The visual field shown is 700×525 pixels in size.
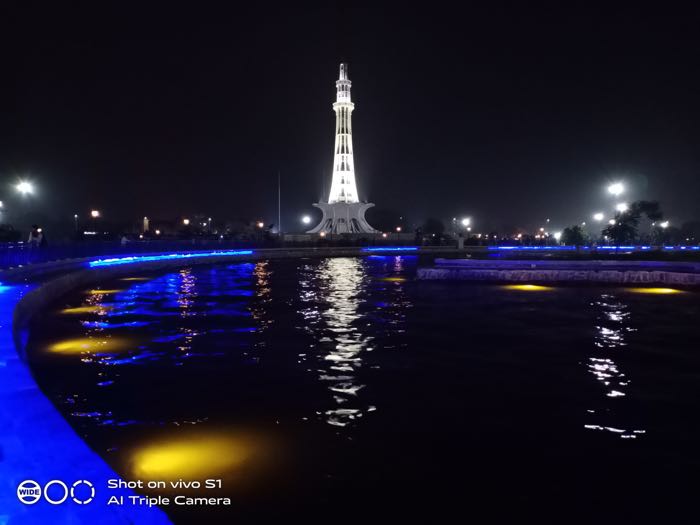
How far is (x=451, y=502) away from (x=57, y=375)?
259 inches

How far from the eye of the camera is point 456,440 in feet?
20.8

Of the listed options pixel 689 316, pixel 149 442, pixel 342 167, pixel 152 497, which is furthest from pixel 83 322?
pixel 342 167

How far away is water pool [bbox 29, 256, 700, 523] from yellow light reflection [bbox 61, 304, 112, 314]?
52 cm

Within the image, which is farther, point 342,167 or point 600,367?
point 342,167

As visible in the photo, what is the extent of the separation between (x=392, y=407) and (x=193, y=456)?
8.61 ft

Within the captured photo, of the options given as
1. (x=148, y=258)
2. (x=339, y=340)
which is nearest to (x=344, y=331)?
(x=339, y=340)

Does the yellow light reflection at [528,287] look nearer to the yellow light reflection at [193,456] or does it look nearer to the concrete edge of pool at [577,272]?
the concrete edge of pool at [577,272]

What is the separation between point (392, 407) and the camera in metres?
7.50

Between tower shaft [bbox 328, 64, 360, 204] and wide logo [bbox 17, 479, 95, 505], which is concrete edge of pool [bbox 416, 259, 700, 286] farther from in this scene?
tower shaft [bbox 328, 64, 360, 204]

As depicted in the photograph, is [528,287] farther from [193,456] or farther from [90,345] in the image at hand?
[193,456]

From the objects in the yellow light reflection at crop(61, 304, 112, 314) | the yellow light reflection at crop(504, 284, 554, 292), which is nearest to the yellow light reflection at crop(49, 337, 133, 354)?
the yellow light reflection at crop(61, 304, 112, 314)

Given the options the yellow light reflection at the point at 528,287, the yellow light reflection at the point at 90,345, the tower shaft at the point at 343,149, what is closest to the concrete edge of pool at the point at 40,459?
the yellow light reflection at the point at 90,345

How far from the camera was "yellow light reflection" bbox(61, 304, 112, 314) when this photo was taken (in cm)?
1625

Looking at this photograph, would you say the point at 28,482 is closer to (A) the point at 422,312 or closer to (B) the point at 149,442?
(B) the point at 149,442
